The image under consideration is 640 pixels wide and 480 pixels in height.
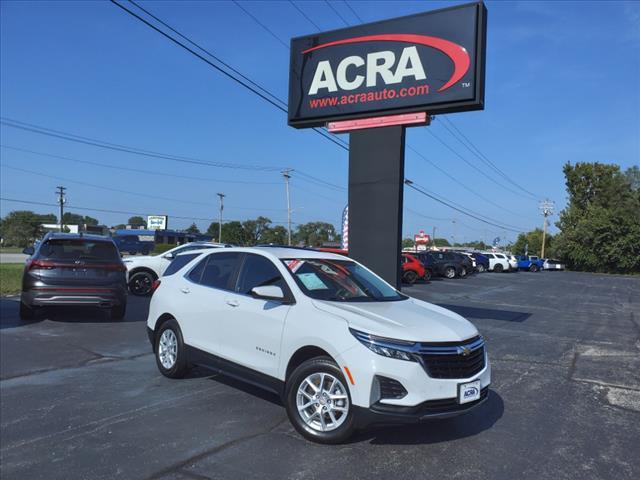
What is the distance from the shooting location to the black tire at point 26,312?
10.1 m

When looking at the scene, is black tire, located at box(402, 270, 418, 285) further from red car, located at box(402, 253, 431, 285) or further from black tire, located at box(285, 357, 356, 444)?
black tire, located at box(285, 357, 356, 444)

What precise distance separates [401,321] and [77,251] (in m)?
7.82

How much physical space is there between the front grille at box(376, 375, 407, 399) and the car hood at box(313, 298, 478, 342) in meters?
0.34

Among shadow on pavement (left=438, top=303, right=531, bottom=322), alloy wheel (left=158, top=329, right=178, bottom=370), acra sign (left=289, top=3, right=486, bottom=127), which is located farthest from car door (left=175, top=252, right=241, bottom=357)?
shadow on pavement (left=438, top=303, right=531, bottom=322)

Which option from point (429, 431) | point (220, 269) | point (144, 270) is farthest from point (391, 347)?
point (144, 270)

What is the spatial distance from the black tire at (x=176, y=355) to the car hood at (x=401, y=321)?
2.30 metres

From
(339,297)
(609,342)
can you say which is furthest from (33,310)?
(609,342)

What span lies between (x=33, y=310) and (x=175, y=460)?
7.74 metres

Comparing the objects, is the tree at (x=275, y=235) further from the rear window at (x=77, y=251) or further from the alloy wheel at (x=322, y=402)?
the alloy wheel at (x=322, y=402)

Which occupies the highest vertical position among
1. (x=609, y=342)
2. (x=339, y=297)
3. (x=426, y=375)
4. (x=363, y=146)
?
(x=363, y=146)

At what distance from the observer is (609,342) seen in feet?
33.7

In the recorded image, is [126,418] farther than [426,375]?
Yes

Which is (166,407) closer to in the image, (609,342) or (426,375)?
(426,375)

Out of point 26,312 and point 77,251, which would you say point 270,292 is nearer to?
point 77,251
